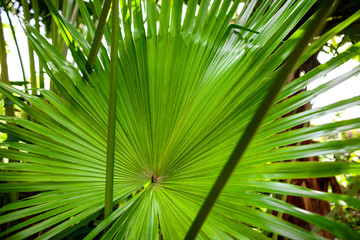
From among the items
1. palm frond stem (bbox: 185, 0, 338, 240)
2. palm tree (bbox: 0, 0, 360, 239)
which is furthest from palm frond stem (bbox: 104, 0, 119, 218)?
palm frond stem (bbox: 185, 0, 338, 240)

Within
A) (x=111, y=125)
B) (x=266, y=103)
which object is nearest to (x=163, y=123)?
(x=111, y=125)

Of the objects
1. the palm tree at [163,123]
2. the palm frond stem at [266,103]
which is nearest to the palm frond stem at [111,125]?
the palm tree at [163,123]

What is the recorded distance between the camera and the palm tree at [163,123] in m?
0.58

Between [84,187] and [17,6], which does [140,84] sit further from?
[17,6]

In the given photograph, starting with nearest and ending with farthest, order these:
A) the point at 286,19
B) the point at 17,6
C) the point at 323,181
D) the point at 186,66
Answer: the point at 286,19, the point at 186,66, the point at 323,181, the point at 17,6

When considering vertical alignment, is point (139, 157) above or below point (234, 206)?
above

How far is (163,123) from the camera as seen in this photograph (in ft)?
2.59

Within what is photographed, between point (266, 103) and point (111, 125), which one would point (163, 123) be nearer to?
point (111, 125)

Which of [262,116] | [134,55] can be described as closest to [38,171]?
[134,55]

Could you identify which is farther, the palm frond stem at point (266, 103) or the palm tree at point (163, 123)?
the palm tree at point (163, 123)

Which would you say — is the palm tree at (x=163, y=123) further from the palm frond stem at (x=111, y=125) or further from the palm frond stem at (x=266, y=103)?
the palm frond stem at (x=266, y=103)

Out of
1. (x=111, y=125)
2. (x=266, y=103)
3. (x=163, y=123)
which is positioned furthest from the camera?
(x=163, y=123)

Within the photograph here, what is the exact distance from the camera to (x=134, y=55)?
2.51 ft

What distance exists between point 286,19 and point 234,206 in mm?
Answer: 478
